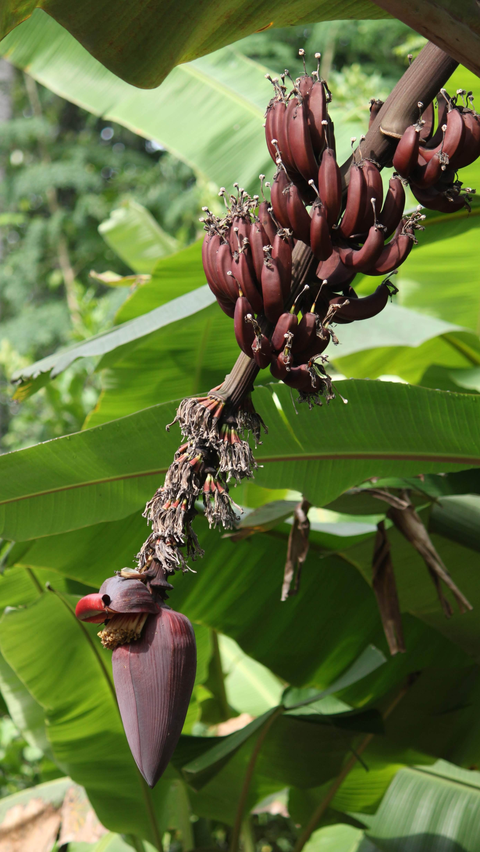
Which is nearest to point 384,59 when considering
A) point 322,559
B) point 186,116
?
point 186,116

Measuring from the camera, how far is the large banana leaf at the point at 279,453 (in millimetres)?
891

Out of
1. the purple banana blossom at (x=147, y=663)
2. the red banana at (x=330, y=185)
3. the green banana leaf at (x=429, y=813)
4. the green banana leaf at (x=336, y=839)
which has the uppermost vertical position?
the red banana at (x=330, y=185)

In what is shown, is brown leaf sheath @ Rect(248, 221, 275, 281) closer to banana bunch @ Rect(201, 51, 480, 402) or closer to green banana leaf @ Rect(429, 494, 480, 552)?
banana bunch @ Rect(201, 51, 480, 402)

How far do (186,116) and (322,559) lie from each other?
4.29 feet

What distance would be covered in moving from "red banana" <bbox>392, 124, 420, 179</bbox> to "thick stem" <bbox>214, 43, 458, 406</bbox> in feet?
0.04

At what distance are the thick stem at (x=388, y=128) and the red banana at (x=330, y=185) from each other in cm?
2

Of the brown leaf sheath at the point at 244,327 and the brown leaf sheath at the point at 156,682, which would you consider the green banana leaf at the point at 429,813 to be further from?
the brown leaf sheath at the point at 244,327

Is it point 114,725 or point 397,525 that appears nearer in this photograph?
point 397,525

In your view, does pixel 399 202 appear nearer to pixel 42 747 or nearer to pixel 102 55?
pixel 102 55

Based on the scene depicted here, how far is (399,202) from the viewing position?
0.54 m


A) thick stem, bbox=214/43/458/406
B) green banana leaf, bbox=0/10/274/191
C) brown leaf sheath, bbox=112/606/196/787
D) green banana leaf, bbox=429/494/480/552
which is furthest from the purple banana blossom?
green banana leaf, bbox=0/10/274/191

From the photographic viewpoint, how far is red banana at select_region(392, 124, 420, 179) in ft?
1.66

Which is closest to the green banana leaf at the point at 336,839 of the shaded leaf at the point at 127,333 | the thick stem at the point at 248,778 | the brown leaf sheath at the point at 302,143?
the thick stem at the point at 248,778

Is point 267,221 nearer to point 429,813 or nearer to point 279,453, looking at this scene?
point 279,453
